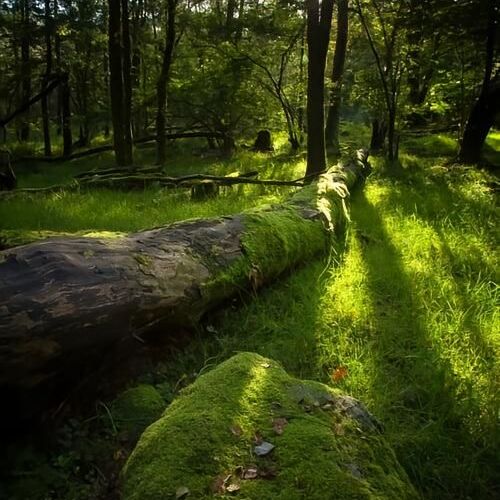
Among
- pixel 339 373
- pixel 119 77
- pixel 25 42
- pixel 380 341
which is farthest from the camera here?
pixel 25 42

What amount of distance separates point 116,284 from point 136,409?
78 centimetres

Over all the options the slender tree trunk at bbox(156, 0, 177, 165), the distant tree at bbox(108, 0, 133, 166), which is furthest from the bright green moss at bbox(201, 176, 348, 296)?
the slender tree trunk at bbox(156, 0, 177, 165)

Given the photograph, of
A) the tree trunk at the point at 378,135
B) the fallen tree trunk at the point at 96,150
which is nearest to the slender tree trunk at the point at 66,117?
the fallen tree trunk at the point at 96,150

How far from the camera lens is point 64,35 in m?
16.8

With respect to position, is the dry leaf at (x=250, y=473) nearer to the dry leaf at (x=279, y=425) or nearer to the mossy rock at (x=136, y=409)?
the dry leaf at (x=279, y=425)

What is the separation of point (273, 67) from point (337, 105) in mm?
2749

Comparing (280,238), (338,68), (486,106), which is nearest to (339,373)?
(280,238)

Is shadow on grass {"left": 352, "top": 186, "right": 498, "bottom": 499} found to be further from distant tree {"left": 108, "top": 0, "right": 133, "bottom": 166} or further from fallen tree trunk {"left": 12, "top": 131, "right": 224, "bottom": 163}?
fallen tree trunk {"left": 12, "top": 131, "right": 224, "bottom": 163}

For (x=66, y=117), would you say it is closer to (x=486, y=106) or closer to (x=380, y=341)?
(x=486, y=106)

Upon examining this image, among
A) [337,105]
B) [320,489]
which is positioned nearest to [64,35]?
[337,105]

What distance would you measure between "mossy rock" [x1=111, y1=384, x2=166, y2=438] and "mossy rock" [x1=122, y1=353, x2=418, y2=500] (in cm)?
55

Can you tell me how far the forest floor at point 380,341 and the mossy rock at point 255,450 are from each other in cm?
51

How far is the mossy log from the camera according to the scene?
2.36 meters

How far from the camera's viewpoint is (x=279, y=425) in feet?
6.61
